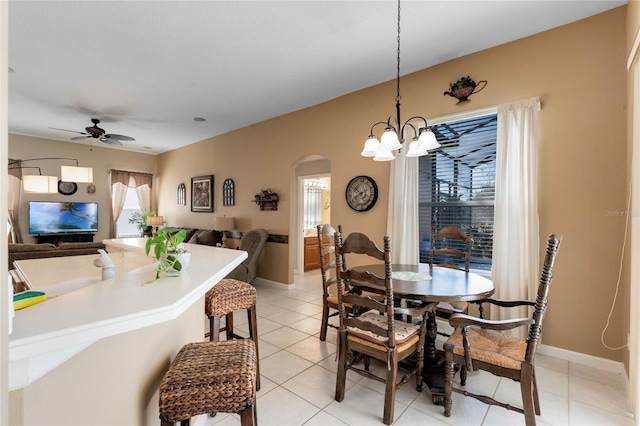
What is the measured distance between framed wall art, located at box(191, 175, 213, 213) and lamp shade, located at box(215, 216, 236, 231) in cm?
84

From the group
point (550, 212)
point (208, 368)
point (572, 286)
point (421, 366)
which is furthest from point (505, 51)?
point (208, 368)

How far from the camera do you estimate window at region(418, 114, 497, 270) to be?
314 centimetres

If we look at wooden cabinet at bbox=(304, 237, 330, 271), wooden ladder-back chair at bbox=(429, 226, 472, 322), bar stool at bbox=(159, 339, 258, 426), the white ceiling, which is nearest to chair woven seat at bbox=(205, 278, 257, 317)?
bar stool at bbox=(159, 339, 258, 426)

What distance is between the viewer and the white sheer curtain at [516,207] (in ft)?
8.90

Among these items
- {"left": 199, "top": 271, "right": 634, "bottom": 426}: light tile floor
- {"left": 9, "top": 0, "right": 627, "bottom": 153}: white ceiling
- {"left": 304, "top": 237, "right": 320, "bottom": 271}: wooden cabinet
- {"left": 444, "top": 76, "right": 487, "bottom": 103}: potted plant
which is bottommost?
{"left": 199, "top": 271, "right": 634, "bottom": 426}: light tile floor

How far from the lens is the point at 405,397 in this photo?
2143 mm

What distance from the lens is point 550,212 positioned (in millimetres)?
2711

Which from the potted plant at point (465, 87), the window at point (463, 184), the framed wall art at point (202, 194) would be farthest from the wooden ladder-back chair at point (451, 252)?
the framed wall art at point (202, 194)

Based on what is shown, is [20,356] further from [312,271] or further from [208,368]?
[312,271]

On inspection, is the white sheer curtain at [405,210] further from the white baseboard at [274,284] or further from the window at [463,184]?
the white baseboard at [274,284]

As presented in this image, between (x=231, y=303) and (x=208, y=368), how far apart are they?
2.41ft

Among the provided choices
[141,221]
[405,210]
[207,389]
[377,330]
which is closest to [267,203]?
[405,210]

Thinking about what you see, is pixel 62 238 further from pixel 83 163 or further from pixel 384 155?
pixel 384 155

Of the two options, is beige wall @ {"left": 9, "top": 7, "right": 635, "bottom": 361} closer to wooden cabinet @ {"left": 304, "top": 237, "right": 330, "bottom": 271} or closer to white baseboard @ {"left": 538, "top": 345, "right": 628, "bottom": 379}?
white baseboard @ {"left": 538, "top": 345, "right": 628, "bottom": 379}
